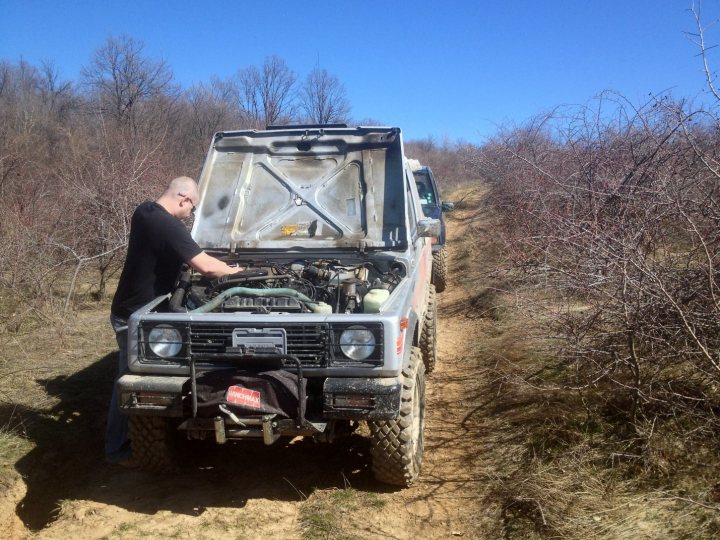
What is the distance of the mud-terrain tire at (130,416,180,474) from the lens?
3.87 metres

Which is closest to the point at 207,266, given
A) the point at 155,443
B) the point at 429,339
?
the point at 155,443

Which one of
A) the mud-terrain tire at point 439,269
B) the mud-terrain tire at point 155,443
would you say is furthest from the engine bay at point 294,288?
the mud-terrain tire at point 439,269

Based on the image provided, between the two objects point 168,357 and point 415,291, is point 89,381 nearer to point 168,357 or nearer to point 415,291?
point 168,357

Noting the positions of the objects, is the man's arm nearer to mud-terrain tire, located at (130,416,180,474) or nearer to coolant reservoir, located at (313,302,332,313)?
coolant reservoir, located at (313,302,332,313)

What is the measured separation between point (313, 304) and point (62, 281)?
695 centimetres

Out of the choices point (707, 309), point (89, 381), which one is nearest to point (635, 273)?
point (707, 309)

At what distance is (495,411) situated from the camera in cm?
483

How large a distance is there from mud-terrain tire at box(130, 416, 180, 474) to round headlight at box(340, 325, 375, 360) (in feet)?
4.30

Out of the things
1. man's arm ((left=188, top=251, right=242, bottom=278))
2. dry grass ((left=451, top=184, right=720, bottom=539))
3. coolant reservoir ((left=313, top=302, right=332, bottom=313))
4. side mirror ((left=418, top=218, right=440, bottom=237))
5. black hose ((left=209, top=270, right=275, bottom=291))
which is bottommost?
dry grass ((left=451, top=184, right=720, bottom=539))

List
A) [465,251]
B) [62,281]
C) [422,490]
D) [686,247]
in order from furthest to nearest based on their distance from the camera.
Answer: [465,251], [62,281], [686,247], [422,490]

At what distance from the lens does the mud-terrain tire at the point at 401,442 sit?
3572 millimetres

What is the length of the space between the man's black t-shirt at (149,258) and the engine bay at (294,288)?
0.14m

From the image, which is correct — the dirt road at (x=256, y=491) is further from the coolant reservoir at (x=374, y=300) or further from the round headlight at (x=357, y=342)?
the coolant reservoir at (x=374, y=300)

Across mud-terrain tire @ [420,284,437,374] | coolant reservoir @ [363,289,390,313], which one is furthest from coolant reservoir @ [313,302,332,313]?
mud-terrain tire @ [420,284,437,374]
